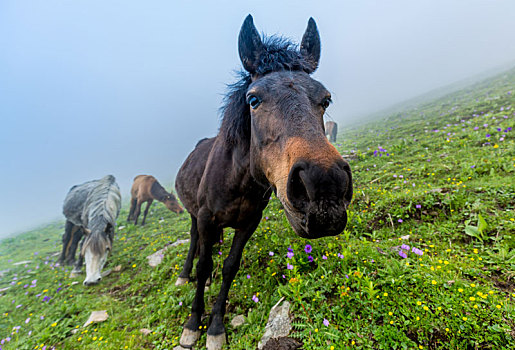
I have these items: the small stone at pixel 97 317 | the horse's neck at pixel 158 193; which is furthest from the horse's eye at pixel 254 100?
the horse's neck at pixel 158 193

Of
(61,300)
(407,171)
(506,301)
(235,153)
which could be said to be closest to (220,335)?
(235,153)

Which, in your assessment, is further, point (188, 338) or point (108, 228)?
point (108, 228)

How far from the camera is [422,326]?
1.60 metres

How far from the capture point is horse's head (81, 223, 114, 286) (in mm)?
5008

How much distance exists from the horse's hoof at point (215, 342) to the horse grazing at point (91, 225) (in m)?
4.37

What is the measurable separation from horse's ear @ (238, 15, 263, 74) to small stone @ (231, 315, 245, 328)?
3239 mm

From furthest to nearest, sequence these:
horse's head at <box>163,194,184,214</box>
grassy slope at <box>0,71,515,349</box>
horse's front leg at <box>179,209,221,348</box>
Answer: horse's head at <box>163,194,184,214</box>, horse's front leg at <box>179,209,221,348</box>, grassy slope at <box>0,71,515,349</box>

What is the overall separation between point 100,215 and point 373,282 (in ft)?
24.6

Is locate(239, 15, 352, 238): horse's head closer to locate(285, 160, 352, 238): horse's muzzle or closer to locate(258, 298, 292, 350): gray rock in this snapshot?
locate(285, 160, 352, 238): horse's muzzle

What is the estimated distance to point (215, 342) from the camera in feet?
8.13

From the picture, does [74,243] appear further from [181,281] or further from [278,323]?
[278,323]

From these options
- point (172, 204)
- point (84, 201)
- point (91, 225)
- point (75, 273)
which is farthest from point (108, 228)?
point (172, 204)

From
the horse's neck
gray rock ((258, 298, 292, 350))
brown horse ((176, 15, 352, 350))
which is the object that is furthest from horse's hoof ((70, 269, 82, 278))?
gray rock ((258, 298, 292, 350))

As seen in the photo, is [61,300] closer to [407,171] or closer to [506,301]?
[506,301]
